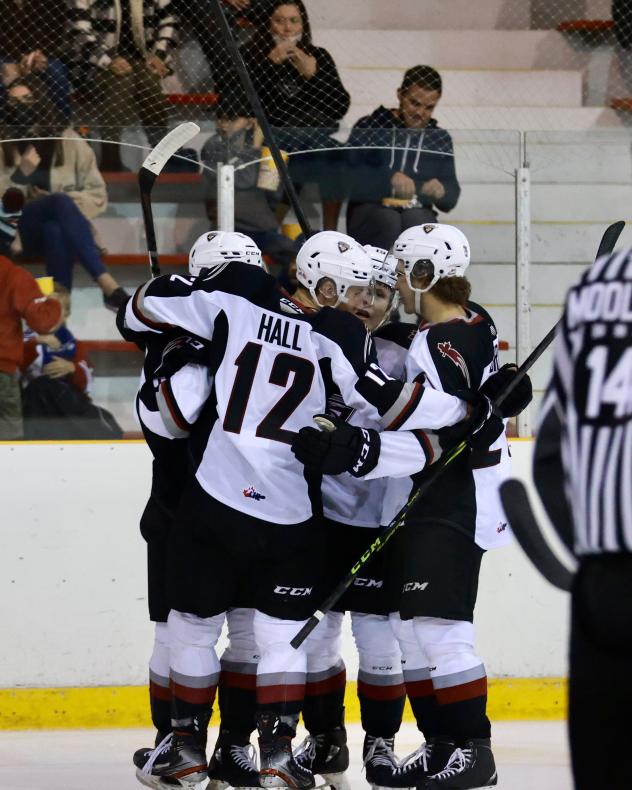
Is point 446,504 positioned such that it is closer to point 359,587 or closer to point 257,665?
point 359,587

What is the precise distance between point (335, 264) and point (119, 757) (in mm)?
1764

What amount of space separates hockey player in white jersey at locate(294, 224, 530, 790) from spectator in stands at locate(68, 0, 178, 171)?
1725 mm

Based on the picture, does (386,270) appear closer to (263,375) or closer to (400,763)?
(263,375)

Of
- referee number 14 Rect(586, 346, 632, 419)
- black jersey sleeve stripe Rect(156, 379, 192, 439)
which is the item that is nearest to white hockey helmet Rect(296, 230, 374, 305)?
black jersey sleeve stripe Rect(156, 379, 192, 439)

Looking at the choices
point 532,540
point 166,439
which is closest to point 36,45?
point 166,439

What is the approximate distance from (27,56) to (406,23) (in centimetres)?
208

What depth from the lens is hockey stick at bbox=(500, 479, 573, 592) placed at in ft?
6.01

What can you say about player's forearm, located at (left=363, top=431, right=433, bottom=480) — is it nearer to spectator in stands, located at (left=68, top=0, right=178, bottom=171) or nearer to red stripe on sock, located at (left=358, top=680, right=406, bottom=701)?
red stripe on sock, located at (left=358, top=680, right=406, bottom=701)

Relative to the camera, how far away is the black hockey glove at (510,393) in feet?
Answer: 11.0

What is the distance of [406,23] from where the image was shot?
21.2 feet

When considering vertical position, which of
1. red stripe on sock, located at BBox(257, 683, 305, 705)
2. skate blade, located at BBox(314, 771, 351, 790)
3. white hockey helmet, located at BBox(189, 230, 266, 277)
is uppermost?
white hockey helmet, located at BBox(189, 230, 266, 277)

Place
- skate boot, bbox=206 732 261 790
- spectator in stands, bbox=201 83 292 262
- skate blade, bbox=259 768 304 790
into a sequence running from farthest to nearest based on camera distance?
spectator in stands, bbox=201 83 292 262 → skate boot, bbox=206 732 261 790 → skate blade, bbox=259 768 304 790

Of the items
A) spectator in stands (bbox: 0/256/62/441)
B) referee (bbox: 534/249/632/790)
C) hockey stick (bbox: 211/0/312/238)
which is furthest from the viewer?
spectator in stands (bbox: 0/256/62/441)

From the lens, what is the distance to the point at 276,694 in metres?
3.19
